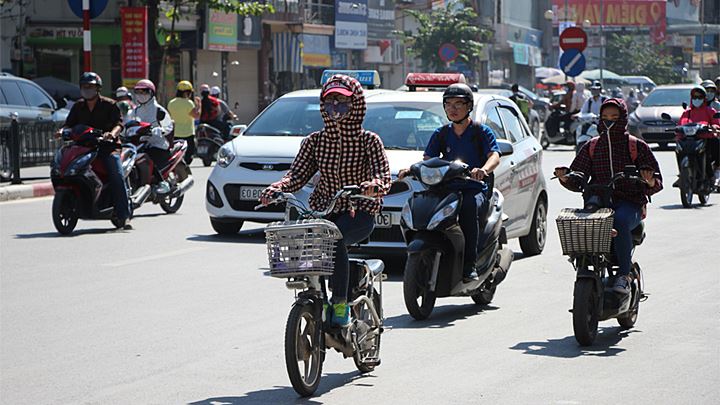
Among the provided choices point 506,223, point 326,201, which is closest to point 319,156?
point 326,201

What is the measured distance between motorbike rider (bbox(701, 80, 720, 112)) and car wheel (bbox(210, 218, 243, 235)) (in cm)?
795

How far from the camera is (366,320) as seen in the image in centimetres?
759

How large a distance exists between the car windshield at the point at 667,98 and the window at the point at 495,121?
70.6ft

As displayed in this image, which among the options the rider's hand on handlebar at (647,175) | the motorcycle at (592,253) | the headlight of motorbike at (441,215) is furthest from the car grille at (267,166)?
the rider's hand on handlebar at (647,175)

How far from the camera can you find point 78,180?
49.0 feet

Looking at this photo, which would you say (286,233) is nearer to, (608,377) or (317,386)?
(317,386)

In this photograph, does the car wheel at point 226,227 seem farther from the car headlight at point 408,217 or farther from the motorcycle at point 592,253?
the motorcycle at point 592,253

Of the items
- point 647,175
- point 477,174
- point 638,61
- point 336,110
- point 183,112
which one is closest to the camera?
point 336,110

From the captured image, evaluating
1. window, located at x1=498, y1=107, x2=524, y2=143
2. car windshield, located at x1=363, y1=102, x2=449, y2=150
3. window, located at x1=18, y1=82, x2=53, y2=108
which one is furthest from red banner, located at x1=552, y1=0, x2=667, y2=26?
car windshield, located at x1=363, y1=102, x2=449, y2=150

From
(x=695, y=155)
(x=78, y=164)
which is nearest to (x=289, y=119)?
(x=78, y=164)

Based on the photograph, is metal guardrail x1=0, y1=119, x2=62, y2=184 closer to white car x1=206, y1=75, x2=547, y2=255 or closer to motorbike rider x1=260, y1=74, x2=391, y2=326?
white car x1=206, y1=75, x2=547, y2=255

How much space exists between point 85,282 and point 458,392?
5.07 metres

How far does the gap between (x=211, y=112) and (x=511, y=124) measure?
15490mm

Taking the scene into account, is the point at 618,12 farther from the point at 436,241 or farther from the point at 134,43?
the point at 436,241
